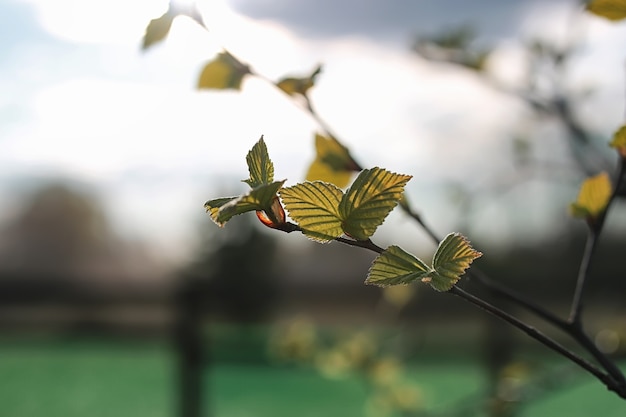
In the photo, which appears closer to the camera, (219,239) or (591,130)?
(591,130)

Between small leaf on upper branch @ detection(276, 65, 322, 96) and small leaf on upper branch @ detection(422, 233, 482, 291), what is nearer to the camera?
small leaf on upper branch @ detection(422, 233, 482, 291)

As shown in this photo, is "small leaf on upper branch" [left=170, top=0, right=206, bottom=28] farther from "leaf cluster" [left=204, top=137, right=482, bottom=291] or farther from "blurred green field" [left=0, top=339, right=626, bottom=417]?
"blurred green field" [left=0, top=339, right=626, bottom=417]

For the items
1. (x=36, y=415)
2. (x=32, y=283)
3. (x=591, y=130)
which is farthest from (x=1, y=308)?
(x=591, y=130)

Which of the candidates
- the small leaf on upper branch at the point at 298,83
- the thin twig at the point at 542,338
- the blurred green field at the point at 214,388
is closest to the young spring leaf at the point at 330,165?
the small leaf on upper branch at the point at 298,83

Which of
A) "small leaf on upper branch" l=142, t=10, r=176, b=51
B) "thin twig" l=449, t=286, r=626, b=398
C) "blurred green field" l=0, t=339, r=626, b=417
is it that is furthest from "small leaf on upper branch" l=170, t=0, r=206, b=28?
"blurred green field" l=0, t=339, r=626, b=417

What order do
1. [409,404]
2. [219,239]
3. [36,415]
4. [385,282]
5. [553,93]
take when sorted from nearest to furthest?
[385,282] < [553,93] < [409,404] < [36,415] < [219,239]

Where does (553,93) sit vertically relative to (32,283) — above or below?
above

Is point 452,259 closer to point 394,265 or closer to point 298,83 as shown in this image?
point 394,265

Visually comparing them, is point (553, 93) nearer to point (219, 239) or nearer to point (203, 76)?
point (203, 76)
